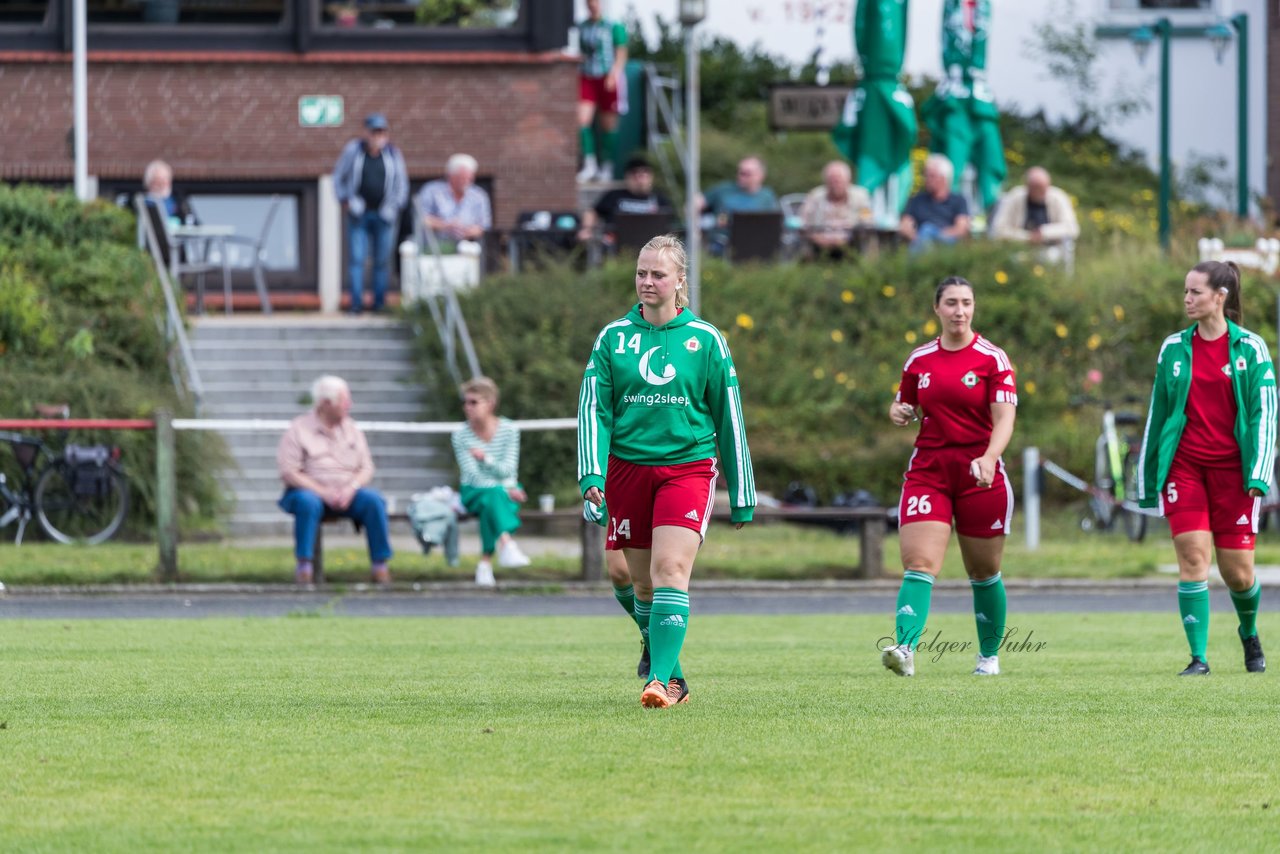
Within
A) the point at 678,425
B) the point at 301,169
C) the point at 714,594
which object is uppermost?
the point at 301,169

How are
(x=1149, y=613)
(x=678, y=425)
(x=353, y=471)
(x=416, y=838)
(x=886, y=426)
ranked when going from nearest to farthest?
(x=416, y=838)
(x=678, y=425)
(x=1149, y=613)
(x=353, y=471)
(x=886, y=426)

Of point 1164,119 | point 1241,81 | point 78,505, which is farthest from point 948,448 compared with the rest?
point 1241,81

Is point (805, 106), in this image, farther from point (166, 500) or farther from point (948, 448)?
point (948, 448)

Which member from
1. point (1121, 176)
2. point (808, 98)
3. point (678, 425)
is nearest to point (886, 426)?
point (808, 98)

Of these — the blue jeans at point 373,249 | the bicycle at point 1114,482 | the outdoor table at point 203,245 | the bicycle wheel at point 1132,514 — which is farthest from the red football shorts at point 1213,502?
the blue jeans at point 373,249

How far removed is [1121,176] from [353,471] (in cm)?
1993

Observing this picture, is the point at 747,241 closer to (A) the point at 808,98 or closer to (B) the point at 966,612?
(A) the point at 808,98

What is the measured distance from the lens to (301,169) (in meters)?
28.5

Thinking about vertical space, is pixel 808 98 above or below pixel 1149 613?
above

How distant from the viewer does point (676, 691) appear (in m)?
9.19

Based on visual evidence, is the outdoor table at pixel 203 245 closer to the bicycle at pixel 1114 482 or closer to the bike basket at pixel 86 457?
the bike basket at pixel 86 457

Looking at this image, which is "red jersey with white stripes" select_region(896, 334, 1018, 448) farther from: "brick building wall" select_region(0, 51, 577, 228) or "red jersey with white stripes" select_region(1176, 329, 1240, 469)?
"brick building wall" select_region(0, 51, 577, 228)

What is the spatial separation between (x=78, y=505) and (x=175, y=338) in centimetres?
332

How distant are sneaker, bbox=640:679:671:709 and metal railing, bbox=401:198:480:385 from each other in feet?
44.1
